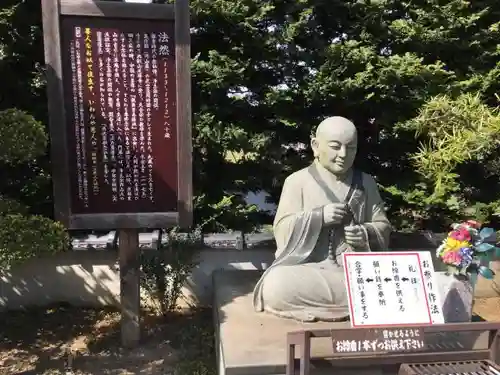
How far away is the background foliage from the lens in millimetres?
5188

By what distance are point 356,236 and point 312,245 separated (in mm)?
374

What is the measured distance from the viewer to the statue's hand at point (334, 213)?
402cm

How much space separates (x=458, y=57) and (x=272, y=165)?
2711 millimetres

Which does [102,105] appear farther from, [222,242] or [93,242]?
[222,242]

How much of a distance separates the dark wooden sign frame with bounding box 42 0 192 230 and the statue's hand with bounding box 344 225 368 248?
52.6 inches

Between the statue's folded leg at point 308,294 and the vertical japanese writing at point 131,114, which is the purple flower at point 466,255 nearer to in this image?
the statue's folded leg at point 308,294

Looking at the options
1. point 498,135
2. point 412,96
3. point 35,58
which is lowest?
point 498,135

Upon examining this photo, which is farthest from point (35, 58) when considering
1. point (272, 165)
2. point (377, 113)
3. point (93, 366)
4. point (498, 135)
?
point (498, 135)

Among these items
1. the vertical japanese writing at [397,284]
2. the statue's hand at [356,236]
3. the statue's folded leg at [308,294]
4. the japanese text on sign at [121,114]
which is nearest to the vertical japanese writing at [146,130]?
the japanese text on sign at [121,114]

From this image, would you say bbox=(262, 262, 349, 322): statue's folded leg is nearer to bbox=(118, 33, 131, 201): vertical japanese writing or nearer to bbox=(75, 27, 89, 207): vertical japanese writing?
bbox=(118, 33, 131, 201): vertical japanese writing

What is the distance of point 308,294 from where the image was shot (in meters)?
3.97

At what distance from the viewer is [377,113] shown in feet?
18.9

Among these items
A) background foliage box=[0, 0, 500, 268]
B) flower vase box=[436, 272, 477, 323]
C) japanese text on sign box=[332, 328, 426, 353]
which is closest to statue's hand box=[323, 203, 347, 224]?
flower vase box=[436, 272, 477, 323]

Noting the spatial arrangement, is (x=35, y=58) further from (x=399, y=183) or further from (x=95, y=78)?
(x=399, y=183)
